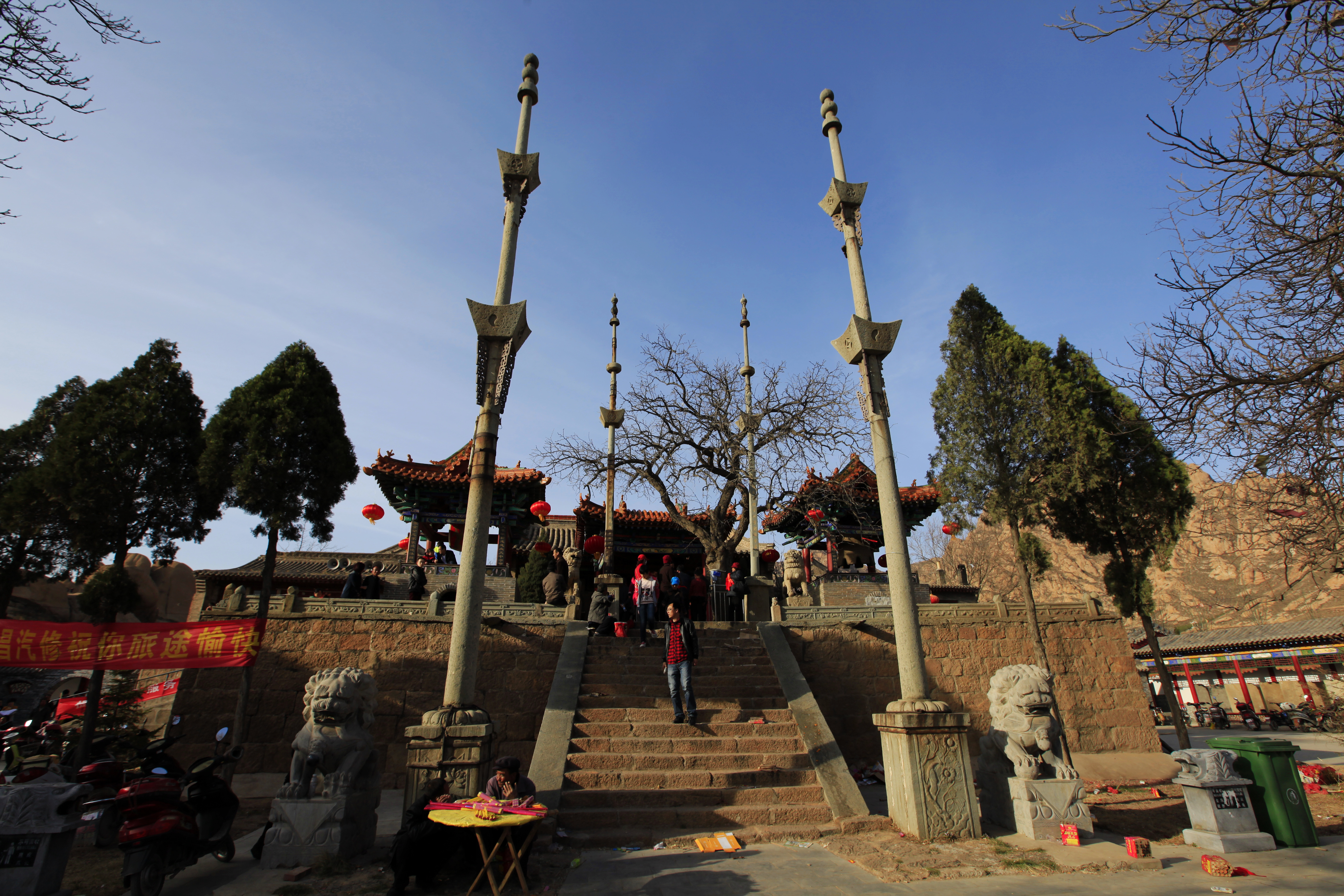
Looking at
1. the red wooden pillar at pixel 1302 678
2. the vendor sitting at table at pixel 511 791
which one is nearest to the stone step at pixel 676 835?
the vendor sitting at table at pixel 511 791

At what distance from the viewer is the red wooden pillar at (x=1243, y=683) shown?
22.2 meters

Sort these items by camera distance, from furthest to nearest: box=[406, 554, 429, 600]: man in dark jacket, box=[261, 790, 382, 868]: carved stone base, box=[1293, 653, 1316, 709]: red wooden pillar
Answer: box=[1293, 653, 1316, 709]: red wooden pillar
box=[406, 554, 429, 600]: man in dark jacket
box=[261, 790, 382, 868]: carved stone base

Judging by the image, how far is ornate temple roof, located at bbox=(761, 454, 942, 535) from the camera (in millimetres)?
15227

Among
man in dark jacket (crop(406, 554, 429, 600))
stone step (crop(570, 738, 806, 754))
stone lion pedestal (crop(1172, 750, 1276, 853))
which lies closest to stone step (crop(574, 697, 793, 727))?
stone step (crop(570, 738, 806, 754))

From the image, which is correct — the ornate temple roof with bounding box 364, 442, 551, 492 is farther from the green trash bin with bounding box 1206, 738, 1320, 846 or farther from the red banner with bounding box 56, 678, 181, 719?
the green trash bin with bounding box 1206, 738, 1320, 846

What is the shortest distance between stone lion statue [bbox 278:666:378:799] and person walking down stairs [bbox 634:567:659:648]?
4870mm

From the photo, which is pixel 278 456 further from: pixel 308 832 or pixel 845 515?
pixel 845 515

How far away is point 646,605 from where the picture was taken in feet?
35.1

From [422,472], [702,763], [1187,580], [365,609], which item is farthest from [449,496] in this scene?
[1187,580]

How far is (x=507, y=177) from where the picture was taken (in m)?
7.64

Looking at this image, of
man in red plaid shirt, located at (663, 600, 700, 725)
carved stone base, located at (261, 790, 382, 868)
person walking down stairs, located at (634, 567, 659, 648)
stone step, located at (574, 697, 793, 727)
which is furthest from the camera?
person walking down stairs, located at (634, 567, 659, 648)

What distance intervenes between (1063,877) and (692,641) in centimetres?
420

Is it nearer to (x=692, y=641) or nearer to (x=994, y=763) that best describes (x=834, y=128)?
(x=692, y=641)

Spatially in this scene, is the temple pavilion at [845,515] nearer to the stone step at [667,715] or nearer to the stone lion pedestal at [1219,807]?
the stone step at [667,715]
